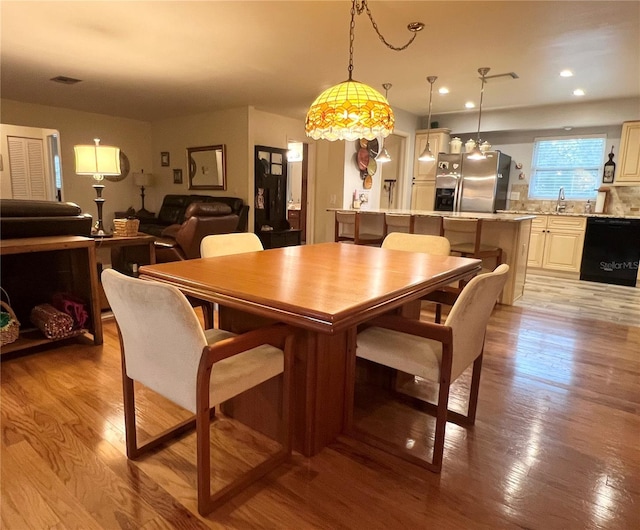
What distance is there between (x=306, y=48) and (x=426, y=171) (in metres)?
3.74

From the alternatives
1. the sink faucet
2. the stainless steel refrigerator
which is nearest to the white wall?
the stainless steel refrigerator

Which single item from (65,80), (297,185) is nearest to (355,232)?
(65,80)

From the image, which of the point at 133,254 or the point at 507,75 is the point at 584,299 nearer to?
the point at 507,75

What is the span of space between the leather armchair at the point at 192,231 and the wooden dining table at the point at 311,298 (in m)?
2.39

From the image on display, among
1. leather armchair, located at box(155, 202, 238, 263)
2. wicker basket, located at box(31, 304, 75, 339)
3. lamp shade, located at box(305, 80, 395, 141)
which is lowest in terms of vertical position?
wicker basket, located at box(31, 304, 75, 339)

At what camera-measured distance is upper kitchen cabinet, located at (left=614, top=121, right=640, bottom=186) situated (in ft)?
17.3

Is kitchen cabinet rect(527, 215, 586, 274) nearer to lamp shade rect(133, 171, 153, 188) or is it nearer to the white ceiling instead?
the white ceiling

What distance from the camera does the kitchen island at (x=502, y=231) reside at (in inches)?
161

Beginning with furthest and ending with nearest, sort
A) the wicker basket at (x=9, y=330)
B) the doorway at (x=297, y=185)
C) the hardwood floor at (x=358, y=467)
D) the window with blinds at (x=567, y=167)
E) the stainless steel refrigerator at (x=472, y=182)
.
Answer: the doorway at (x=297, y=185) < the stainless steel refrigerator at (x=472, y=182) < the window with blinds at (x=567, y=167) < the wicker basket at (x=9, y=330) < the hardwood floor at (x=358, y=467)

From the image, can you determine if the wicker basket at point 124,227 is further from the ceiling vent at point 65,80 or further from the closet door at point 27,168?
the closet door at point 27,168

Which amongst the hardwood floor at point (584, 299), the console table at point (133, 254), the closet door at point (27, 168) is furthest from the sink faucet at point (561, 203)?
the closet door at point (27, 168)

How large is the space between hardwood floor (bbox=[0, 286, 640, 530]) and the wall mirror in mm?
4483

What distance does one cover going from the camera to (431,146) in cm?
668

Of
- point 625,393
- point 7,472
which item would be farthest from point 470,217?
point 7,472
